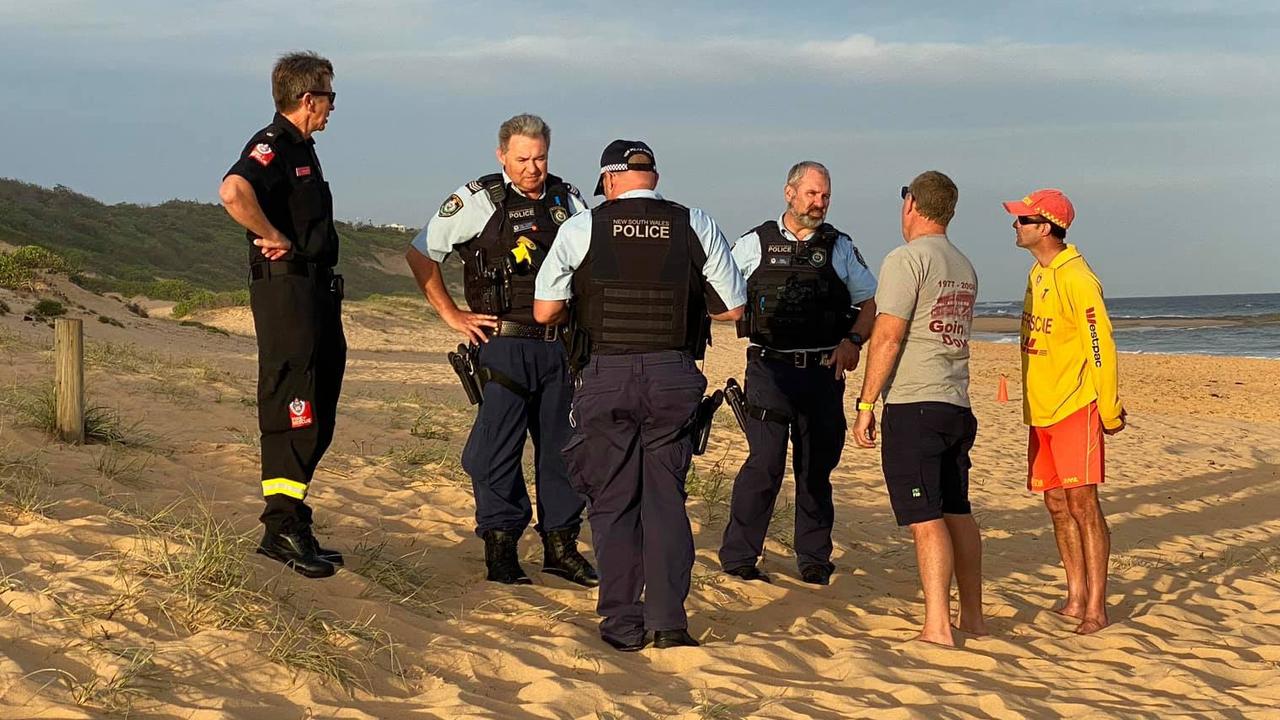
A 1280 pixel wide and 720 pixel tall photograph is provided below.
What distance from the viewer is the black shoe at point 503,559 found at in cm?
555

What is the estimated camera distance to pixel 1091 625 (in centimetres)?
554

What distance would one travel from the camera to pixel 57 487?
19.2 feet

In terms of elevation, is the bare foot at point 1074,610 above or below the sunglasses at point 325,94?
below

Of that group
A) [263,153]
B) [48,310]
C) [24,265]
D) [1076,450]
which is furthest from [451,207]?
[24,265]

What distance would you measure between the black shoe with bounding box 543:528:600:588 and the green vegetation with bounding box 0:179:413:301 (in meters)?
21.9

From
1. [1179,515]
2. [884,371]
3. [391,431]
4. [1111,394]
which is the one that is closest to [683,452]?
[884,371]

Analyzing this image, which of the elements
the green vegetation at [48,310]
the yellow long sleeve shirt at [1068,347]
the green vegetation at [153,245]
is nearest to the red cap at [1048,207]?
the yellow long sleeve shirt at [1068,347]

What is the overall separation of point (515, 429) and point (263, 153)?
1.64 meters

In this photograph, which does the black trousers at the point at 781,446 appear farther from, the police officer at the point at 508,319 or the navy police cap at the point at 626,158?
the navy police cap at the point at 626,158

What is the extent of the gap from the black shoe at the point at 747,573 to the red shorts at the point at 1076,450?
4.74ft

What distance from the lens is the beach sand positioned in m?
3.82

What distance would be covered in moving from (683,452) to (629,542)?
43 centimetres

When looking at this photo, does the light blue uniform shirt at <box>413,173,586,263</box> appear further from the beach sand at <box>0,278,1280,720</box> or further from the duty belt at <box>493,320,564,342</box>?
the beach sand at <box>0,278,1280,720</box>

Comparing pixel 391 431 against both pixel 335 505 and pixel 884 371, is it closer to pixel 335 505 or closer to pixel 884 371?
pixel 335 505
